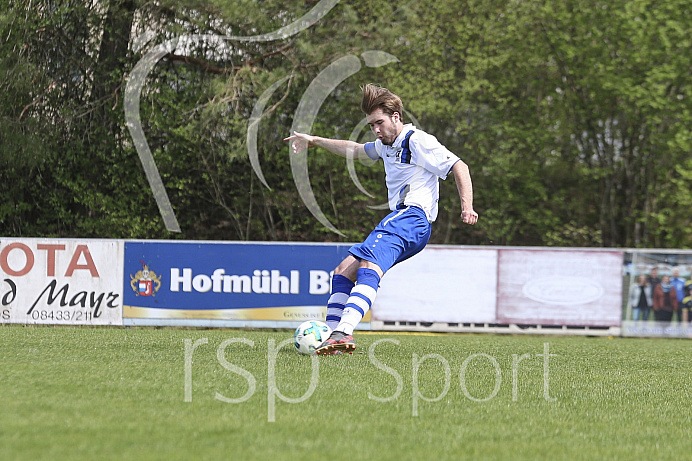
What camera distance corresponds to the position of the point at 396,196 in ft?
21.4

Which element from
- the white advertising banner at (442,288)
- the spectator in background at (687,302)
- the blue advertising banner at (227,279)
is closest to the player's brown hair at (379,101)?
the blue advertising banner at (227,279)

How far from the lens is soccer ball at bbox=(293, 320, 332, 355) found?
5.93m

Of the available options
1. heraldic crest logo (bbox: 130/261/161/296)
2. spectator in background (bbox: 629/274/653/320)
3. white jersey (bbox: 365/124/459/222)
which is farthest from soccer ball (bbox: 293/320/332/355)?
spectator in background (bbox: 629/274/653/320)

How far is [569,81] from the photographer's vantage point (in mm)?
21500

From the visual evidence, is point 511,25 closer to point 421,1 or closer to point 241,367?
point 421,1

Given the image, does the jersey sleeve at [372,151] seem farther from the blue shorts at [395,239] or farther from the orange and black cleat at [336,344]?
the orange and black cleat at [336,344]

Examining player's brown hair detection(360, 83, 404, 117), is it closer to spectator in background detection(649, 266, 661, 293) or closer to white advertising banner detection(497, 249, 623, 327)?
white advertising banner detection(497, 249, 623, 327)

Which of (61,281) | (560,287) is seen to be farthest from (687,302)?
(61,281)

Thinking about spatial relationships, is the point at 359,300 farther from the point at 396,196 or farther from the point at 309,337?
the point at 396,196

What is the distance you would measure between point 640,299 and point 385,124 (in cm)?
877

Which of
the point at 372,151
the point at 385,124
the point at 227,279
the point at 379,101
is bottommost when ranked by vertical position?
the point at 227,279

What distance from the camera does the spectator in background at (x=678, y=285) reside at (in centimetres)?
1352

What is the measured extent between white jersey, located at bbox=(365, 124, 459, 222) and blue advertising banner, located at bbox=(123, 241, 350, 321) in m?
6.71

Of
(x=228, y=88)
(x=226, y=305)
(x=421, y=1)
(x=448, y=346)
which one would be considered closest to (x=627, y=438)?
(x=448, y=346)
